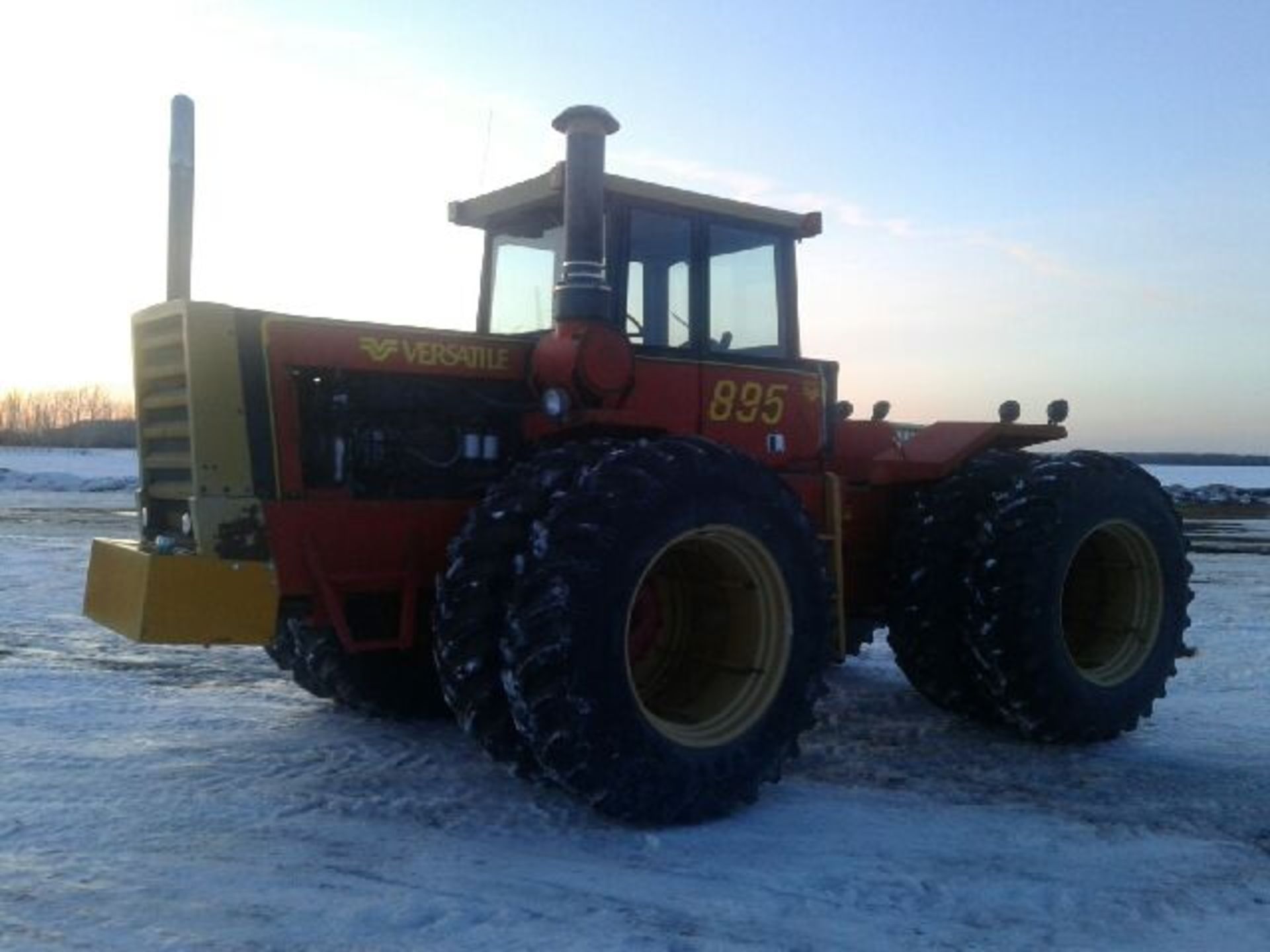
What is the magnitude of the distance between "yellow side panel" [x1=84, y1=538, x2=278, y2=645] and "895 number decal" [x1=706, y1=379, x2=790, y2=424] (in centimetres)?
→ 240

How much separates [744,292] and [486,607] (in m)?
2.56

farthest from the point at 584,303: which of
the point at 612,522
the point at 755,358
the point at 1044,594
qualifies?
the point at 1044,594

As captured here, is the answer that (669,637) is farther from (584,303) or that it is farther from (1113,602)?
(1113,602)

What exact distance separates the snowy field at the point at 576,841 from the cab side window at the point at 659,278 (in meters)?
2.18

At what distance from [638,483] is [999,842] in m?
1.95

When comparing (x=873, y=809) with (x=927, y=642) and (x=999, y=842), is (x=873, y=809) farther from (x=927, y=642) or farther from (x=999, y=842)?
(x=927, y=642)

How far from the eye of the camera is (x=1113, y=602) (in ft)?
23.6

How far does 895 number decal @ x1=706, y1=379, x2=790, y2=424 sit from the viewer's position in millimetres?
6352

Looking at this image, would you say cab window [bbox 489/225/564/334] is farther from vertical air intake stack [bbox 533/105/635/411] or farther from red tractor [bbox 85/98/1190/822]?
vertical air intake stack [bbox 533/105/635/411]

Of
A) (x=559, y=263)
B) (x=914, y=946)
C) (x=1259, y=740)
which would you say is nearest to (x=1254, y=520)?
(x=1259, y=740)

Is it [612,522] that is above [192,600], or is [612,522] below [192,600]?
above

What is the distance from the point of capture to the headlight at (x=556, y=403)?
18.1 ft

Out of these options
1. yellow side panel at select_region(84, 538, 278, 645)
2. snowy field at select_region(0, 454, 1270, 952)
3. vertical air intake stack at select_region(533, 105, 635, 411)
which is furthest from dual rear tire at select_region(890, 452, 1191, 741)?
yellow side panel at select_region(84, 538, 278, 645)

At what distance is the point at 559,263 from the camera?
645 cm
